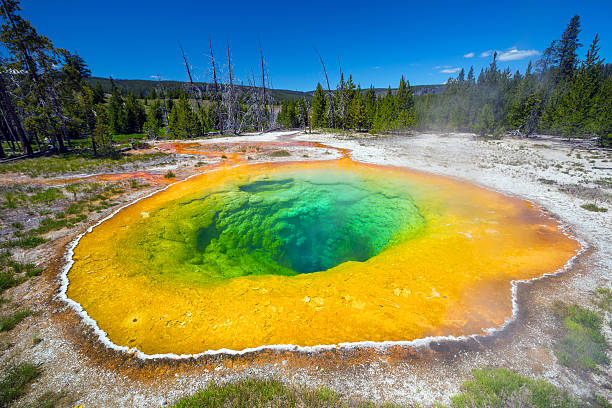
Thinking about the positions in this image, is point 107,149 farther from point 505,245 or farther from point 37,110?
point 505,245

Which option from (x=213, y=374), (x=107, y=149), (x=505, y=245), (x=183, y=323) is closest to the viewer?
(x=213, y=374)

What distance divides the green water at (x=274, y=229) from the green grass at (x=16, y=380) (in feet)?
10.8

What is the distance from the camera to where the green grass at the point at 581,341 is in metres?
3.92

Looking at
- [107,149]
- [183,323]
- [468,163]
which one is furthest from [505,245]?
[107,149]

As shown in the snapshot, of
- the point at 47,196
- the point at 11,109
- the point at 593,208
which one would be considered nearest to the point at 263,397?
the point at 47,196

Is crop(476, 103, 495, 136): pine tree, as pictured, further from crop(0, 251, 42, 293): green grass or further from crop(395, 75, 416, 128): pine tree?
crop(0, 251, 42, 293): green grass

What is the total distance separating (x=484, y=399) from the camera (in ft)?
11.2

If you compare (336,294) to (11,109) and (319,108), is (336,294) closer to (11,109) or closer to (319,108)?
(11,109)

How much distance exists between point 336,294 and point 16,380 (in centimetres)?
607

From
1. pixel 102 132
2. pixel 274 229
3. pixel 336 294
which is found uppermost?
pixel 102 132

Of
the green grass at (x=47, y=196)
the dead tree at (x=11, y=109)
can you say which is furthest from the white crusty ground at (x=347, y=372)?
the dead tree at (x=11, y=109)

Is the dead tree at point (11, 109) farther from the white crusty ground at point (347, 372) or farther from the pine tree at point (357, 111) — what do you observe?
the pine tree at point (357, 111)

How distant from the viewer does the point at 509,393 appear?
346 cm

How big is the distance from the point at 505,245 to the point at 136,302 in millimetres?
11774
